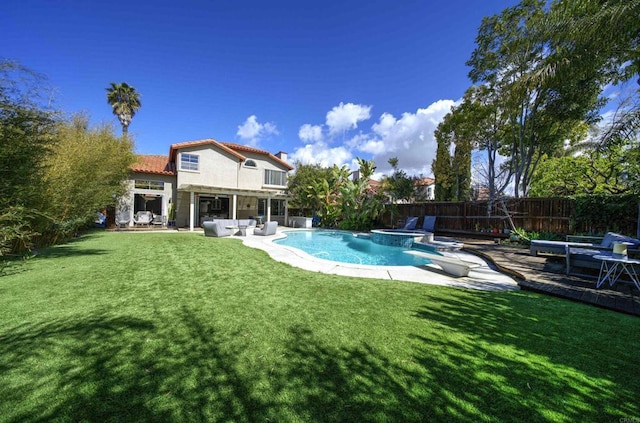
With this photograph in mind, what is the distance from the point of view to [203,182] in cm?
2212

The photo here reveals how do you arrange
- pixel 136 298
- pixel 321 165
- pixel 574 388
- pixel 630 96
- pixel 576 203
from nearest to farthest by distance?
pixel 574 388 < pixel 136 298 < pixel 630 96 < pixel 576 203 < pixel 321 165

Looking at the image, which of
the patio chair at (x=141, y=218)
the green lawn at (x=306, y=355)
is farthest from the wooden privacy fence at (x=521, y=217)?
the patio chair at (x=141, y=218)

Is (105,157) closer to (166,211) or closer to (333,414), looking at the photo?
(166,211)

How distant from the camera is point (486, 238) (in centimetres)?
1535

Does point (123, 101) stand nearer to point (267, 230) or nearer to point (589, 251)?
point (267, 230)

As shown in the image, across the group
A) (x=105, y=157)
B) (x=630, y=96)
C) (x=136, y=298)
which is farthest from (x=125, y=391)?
(x=630, y=96)

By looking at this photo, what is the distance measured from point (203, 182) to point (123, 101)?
13.8 meters

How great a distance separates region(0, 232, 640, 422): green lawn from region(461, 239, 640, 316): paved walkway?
500mm

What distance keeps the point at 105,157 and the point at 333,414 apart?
15443 mm

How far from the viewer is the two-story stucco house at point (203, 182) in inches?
797

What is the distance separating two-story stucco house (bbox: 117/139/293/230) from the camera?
66.4 feet

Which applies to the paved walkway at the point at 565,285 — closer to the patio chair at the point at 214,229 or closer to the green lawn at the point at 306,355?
the green lawn at the point at 306,355

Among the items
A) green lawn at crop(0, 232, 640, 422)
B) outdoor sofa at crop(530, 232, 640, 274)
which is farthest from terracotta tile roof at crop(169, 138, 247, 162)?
outdoor sofa at crop(530, 232, 640, 274)

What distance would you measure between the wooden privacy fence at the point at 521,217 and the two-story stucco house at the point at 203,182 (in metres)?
13.9
